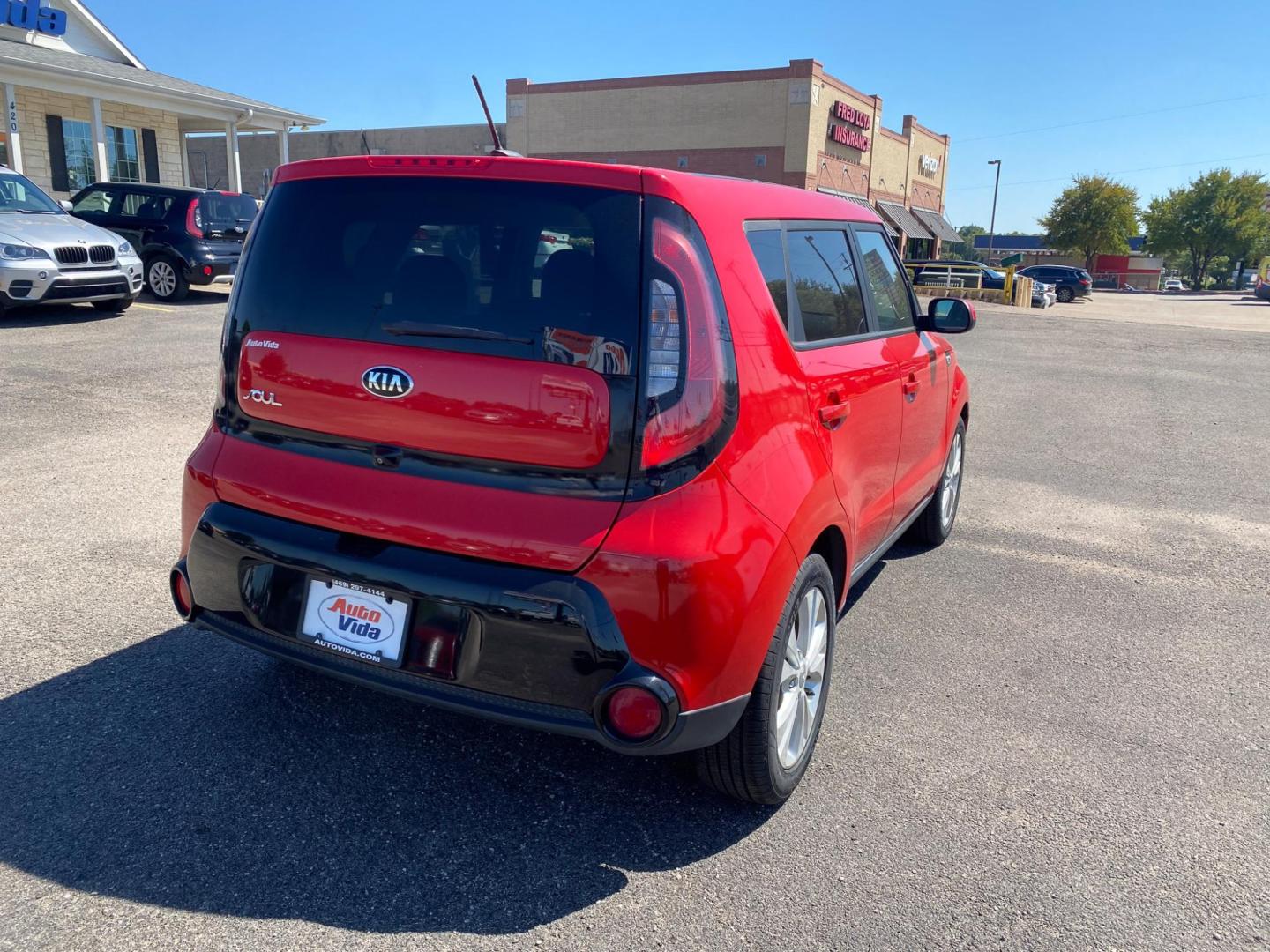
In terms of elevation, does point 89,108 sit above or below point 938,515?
above

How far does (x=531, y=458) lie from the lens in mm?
2518

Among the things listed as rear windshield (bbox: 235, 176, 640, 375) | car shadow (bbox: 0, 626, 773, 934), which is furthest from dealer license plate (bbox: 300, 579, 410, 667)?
rear windshield (bbox: 235, 176, 640, 375)

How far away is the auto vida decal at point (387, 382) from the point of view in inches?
103

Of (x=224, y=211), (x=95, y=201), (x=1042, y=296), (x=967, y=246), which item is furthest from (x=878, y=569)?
(x=967, y=246)

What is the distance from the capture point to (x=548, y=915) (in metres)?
2.44

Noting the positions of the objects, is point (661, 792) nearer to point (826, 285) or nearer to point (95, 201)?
point (826, 285)

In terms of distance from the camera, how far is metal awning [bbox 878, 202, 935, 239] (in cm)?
4981

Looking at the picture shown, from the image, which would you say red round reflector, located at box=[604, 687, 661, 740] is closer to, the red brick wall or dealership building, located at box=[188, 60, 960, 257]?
dealership building, located at box=[188, 60, 960, 257]

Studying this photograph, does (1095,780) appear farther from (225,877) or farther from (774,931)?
(225,877)

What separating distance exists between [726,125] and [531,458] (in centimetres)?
4366

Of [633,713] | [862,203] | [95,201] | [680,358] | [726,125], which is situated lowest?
[633,713]

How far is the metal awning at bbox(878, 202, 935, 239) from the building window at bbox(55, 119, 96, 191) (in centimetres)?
3491

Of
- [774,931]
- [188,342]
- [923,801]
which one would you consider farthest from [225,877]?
[188,342]

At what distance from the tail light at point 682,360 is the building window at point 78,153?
24.7 meters
